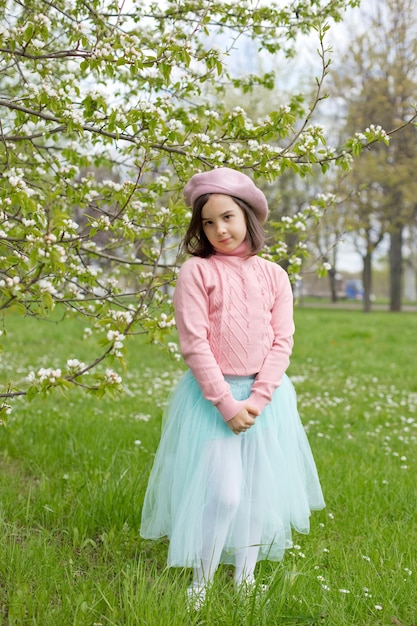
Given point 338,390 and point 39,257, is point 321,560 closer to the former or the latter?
point 39,257

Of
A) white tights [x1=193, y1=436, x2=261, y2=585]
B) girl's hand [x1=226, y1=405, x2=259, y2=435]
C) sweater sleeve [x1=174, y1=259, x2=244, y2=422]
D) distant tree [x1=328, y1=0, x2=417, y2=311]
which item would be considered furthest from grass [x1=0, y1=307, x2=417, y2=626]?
distant tree [x1=328, y1=0, x2=417, y2=311]

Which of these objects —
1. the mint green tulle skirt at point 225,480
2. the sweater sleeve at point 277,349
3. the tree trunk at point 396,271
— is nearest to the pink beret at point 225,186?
the sweater sleeve at point 277,349

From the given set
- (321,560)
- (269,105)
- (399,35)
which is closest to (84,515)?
(321,560)

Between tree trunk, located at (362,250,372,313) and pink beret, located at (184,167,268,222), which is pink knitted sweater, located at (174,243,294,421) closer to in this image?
pink beret, located at (184,167,268,222)

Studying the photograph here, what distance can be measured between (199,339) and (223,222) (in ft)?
1.93

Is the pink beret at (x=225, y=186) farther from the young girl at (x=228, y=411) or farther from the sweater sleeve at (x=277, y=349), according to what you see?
the sweater sleeve at (x=277, y=349)

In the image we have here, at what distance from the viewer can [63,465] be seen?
5012mm

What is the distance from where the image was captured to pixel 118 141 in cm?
382

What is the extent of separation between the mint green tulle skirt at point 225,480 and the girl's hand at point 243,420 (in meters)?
0.09

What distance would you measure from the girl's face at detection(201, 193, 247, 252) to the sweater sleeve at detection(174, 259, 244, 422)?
0.17 meters

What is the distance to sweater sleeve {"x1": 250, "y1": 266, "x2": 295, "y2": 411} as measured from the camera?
2980mm

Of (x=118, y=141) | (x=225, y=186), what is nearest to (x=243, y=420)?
(x=225, y=186)

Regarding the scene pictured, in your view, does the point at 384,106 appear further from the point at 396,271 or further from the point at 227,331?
the point at 227,331

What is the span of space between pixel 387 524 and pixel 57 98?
10.3 feet
